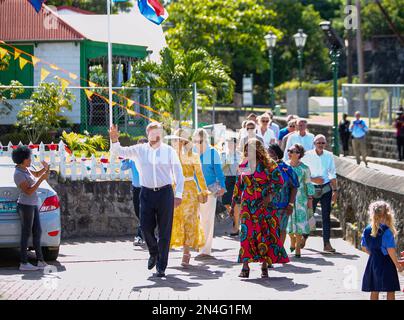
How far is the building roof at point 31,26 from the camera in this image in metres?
25.5

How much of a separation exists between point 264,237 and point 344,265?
151cm

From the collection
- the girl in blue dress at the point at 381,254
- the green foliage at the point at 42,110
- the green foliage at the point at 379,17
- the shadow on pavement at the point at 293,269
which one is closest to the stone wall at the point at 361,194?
the shadow on pavement at the point at 293,269

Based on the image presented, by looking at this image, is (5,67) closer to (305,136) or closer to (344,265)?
(305,136)

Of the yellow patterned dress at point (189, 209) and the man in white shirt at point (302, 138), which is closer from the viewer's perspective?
the yellow patterned dress at point (189, 209)

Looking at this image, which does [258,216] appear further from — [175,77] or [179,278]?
[175,77]

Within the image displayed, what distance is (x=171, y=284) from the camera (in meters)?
11.6

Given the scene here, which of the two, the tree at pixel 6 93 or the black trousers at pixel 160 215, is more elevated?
the tree at pixel 6 93

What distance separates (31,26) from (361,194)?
1319 cm

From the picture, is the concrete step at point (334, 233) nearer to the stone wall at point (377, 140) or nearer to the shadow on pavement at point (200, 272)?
the shadow on pavement at point (200, 272)

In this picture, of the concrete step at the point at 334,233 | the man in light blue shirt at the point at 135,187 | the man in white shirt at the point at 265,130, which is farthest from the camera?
the man in white shirt at the point at 265,130

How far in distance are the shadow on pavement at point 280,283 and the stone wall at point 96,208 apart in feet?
17.4

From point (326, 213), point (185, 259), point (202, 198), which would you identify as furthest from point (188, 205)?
point (326, 213)

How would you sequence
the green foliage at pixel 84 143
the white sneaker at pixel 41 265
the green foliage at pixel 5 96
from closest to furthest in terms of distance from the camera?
1. the white sneaker at pixel 41 265
2. the green foliage at pixel 84 143
3. the green foliage at pixel 5 96

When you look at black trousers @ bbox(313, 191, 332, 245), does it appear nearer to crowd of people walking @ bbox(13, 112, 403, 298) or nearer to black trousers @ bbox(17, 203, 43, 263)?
crowd of people walking @ bbox(13, 112, 403, 298)
